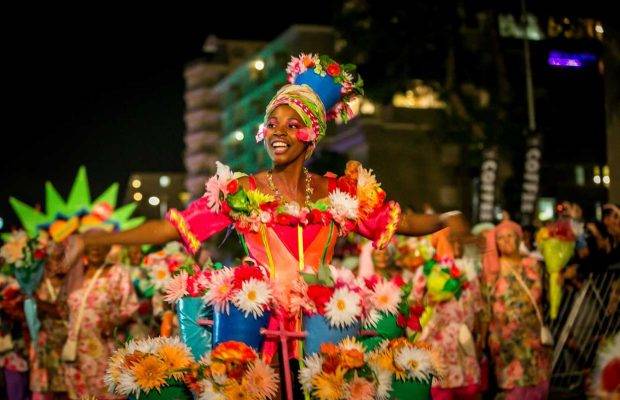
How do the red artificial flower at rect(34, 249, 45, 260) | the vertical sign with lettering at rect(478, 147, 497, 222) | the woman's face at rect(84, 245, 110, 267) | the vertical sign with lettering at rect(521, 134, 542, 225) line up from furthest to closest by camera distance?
the vertical sign with lettering at rect(478, 147, 497, 222)
the vertical sign with lettering at rect(521, 134, 542, 225)
the red artificial flower at rect(34, 249, 45, 260)
the woman's face at rect(84, 245, 110, 267)

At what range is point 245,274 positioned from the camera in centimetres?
507

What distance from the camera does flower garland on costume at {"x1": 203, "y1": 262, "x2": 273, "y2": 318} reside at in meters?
4.98

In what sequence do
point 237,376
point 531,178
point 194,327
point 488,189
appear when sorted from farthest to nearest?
point 488,189
point 531,178
point 194,327
point 237,376

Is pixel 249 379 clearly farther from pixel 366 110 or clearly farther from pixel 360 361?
pixel 366 110

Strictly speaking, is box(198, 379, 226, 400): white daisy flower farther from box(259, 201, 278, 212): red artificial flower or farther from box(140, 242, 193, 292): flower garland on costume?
box(140, 242, 193, 292): flower garland on costume

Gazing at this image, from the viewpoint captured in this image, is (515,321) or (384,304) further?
(515,321)

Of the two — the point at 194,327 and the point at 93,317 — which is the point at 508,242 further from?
the point at 194,327

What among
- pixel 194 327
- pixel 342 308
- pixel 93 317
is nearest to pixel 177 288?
pixel 194 327

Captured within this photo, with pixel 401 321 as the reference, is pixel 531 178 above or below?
above

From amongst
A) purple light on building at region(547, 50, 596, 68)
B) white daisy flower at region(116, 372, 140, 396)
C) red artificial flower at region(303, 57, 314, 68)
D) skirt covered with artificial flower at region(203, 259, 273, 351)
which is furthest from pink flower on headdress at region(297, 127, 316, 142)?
Answer: purple light on building at region(547, 50, 596, 68)

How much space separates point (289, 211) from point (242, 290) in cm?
64

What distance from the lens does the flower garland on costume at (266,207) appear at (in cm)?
542

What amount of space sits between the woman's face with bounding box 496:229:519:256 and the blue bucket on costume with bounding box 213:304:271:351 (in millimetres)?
5983

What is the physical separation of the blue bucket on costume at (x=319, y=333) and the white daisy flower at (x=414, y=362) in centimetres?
30
